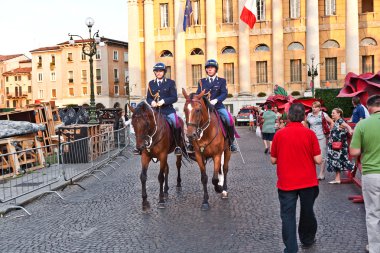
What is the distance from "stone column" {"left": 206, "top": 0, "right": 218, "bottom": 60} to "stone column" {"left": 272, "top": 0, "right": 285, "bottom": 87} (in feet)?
21.0

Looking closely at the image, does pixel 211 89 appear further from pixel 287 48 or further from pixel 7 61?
pixel 7 61

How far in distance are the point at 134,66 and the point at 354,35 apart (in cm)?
2419

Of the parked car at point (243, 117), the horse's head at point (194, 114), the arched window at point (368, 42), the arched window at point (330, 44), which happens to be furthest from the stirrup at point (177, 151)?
the arched window at point (368, 42)

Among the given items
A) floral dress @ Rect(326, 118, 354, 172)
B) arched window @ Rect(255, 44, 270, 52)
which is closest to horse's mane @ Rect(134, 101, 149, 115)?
floral dress @ Rect(326, 118, 354, 172)

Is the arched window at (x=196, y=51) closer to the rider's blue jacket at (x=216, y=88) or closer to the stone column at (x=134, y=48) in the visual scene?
the stone column at (x=134, y=48)

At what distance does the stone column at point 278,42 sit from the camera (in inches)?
2084

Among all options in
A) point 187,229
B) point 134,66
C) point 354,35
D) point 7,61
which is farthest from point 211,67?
point 7,61

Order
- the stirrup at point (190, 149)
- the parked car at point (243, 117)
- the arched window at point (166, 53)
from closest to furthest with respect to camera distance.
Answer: the stirrup at point (190, 149)
the parked car at point (243, 117)
the arched window at point (166, 53)

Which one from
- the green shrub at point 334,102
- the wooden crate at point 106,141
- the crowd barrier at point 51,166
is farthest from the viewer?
the green shrub at point 334,102

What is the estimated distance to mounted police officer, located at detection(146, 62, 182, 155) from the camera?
1092 cm

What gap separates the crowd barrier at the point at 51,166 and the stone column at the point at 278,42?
117 ft

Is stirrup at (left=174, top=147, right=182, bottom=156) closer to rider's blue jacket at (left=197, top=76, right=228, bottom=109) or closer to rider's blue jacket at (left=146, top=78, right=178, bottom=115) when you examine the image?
rider's blue jacket at (left=146, top=78, right=178, bottom=115)

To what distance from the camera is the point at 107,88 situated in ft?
271

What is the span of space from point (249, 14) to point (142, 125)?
3825 centimetres
